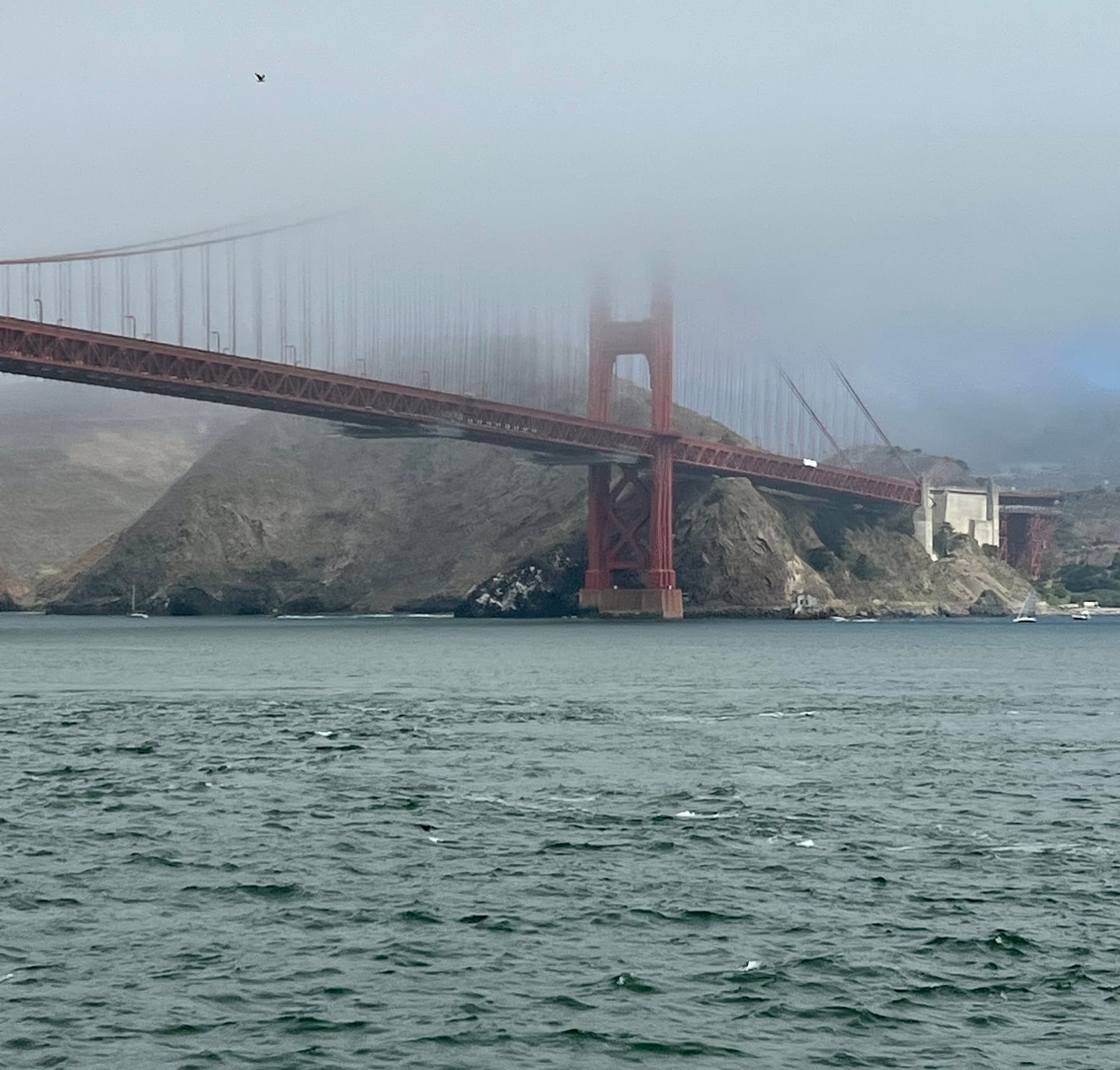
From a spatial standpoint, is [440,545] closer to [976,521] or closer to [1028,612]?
[1028,612]

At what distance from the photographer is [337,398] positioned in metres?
90.6

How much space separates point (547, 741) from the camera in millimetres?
34250

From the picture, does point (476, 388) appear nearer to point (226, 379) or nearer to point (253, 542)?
point (253, 542)

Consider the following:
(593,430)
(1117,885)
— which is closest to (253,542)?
(593,430)

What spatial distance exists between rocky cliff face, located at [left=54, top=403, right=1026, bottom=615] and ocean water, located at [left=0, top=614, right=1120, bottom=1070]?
91.3 metres

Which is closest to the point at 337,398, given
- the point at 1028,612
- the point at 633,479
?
the point at 633,479

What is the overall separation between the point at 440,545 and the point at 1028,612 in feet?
166

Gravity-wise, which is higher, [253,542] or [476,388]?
[476,388]

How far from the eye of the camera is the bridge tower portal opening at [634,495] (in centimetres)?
11894

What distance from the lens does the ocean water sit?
13172 mm

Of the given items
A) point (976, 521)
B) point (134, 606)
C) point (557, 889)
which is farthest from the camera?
point (976, 521)

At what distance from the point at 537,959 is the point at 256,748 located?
58.8 feet

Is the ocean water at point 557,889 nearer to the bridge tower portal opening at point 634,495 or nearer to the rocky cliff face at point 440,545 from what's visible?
the bridge tower portal opening at point 634,495

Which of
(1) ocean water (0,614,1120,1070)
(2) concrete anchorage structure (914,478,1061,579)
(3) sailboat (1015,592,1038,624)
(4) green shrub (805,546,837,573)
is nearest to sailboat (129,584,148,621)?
(4) green shrub (805,546,837,573)
